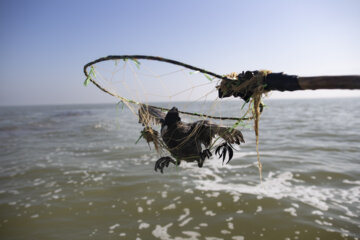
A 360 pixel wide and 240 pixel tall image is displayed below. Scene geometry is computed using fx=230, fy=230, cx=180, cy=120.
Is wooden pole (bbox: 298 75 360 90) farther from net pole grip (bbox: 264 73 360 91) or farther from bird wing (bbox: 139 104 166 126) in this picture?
bird wing (bbox: 139 104 166 126)

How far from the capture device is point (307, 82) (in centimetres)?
169

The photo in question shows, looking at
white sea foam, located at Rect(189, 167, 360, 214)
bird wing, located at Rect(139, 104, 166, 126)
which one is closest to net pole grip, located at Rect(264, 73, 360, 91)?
bird wing, located at Rect(139, 104, 166, 126)

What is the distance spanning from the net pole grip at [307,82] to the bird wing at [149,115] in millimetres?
1825

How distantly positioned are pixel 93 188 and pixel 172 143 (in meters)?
4.17

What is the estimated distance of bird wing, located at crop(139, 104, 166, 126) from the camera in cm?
344

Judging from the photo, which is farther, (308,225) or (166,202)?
(166,202)

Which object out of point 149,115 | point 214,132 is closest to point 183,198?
point 149,115

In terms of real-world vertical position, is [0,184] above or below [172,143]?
below

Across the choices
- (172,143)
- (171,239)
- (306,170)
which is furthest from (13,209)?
(306,170)

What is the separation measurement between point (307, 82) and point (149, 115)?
2.32 metres

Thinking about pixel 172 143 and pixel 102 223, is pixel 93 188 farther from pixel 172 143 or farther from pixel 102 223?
pixel 172 143

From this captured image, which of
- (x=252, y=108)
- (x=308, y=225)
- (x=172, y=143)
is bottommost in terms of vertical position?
(x=308, y=225)

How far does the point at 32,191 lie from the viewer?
6.26 m

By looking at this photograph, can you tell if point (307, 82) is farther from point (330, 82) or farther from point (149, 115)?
point (149, 115)
